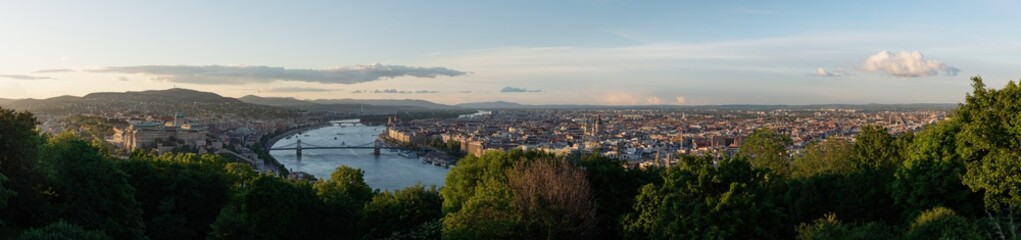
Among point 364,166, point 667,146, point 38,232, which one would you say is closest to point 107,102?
point 364,166

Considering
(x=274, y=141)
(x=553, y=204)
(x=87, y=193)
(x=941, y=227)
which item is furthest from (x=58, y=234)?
(x=274, y=141)

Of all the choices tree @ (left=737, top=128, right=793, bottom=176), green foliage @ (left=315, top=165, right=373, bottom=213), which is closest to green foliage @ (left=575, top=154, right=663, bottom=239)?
tree @ (left=737, top=128, right=793, bottom=176)

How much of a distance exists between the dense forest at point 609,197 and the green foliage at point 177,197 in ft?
0.12

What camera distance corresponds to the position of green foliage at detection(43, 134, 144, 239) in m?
10.1

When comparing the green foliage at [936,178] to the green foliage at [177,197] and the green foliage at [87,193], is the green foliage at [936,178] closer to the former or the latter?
the green foliage at [87,193]

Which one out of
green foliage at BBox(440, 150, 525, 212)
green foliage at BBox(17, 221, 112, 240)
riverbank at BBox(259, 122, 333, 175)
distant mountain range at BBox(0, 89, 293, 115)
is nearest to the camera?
green foliage at BBox(17, 221, 112, 240)

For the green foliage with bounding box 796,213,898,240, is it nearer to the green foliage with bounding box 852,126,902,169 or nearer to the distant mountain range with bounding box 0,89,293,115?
the green foliage with bounding box 852,126,902,169

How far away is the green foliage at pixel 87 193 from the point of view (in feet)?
33.3

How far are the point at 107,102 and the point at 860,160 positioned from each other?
118335 mm

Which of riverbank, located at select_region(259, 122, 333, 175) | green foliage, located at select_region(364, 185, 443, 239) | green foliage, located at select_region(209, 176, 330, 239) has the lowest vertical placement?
riverbank, located at select_region(259, 122, 333, 175)

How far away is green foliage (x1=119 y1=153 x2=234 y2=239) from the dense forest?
0.04 metres

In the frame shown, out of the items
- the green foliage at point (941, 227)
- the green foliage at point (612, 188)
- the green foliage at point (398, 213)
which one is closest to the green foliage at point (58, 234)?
the green foliage at point (398, 213)

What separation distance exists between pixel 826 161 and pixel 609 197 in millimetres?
5192

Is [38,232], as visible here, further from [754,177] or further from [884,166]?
[884,166]
